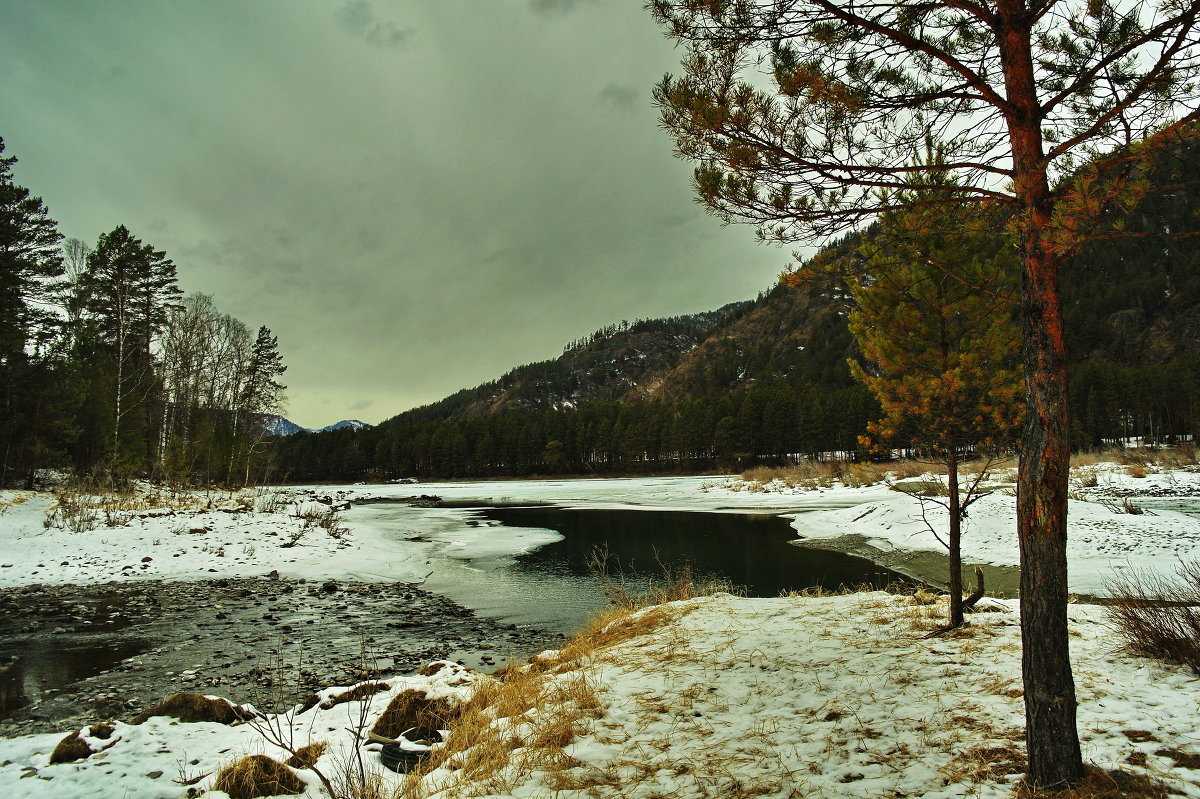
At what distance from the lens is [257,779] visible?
14.3ft

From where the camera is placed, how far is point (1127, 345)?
124 metres

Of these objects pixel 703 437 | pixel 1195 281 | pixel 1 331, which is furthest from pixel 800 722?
pixel 1195 281

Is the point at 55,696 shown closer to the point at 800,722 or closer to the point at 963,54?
the point at 800,722

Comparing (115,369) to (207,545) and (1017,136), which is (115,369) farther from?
(1017,136)

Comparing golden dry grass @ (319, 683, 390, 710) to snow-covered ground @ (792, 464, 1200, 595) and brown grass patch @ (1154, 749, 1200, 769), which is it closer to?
brown grass patch @ (1154, 749, 1200, 769)

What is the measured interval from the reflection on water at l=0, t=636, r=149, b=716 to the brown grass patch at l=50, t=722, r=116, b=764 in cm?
273

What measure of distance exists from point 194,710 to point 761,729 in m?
5.57

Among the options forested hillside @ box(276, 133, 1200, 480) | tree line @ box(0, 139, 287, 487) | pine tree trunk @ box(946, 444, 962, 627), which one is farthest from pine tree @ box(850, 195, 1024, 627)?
forested hillside @ box(276, 133, 1200, 480)

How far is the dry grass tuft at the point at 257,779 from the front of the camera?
4.27 meters

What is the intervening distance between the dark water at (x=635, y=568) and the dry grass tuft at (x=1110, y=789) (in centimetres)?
864

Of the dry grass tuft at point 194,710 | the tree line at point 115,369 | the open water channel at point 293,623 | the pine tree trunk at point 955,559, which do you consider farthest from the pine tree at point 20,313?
the pine tree trunk at point 955,559

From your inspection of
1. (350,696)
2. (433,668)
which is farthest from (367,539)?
(350,696)

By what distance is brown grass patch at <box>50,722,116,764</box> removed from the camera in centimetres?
473

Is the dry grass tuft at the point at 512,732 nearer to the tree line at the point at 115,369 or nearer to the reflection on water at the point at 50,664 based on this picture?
the reflection on water at the point at 50,664
